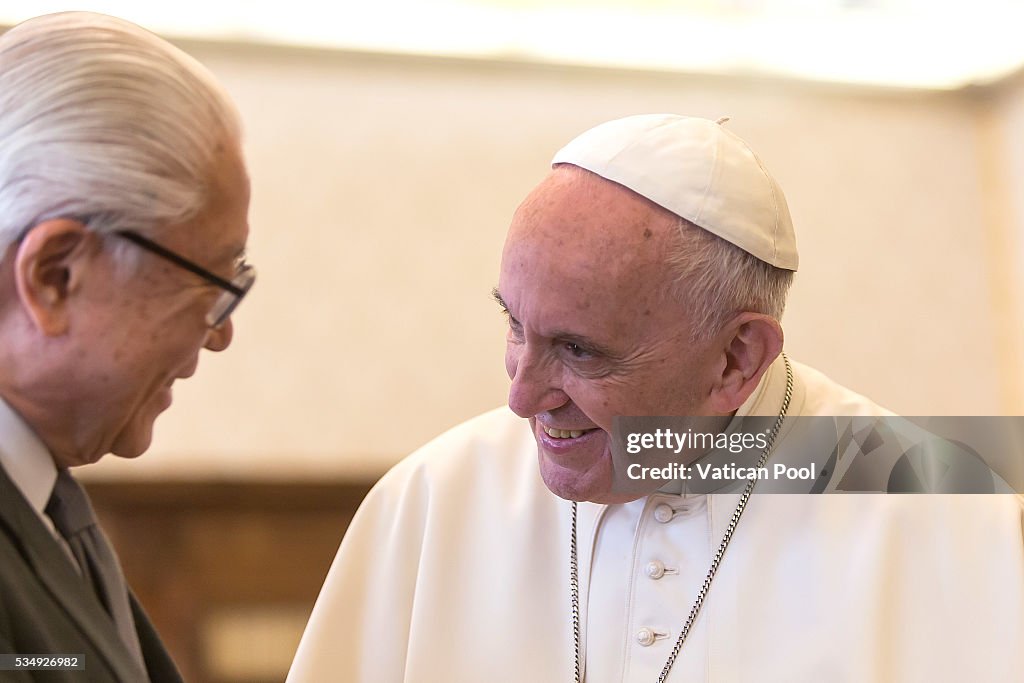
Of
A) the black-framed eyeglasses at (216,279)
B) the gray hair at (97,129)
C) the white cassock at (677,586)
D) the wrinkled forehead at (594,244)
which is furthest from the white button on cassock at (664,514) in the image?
the gray hair at (97,129)

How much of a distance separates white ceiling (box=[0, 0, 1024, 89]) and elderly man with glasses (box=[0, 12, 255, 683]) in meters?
3.33

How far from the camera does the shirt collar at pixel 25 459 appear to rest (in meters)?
1.46

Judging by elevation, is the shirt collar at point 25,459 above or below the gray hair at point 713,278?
below

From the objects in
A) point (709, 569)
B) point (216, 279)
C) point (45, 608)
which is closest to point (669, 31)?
point (709, 569)

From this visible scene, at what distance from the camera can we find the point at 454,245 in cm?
483

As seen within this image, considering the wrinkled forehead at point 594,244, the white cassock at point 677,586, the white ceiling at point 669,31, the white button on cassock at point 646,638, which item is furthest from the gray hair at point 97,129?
the white ceiling at point 669,31

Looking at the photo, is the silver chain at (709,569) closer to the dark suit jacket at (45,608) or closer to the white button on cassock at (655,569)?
the white button on cassock at (655,569)

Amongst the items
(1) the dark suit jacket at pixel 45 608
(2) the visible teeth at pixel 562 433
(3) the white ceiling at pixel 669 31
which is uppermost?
(3) the white ceiling at pixel 669 31

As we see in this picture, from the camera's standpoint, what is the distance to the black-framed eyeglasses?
1440 mm

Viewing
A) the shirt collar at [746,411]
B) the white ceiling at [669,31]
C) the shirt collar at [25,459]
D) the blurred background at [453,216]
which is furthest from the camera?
the white ceiling at [669,31]

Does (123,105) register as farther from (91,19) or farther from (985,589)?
(985,589)

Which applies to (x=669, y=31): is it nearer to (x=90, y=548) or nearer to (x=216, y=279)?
(x=216, y=279)

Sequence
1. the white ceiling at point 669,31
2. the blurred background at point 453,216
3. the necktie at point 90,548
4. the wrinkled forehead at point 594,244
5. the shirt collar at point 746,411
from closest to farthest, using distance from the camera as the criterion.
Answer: the necktie at point 90,548
the wrinkled forehead at point 594,244
the shirt collar at point 746,411
the blurred background at point 453,216
the white ceiling at point 669,31

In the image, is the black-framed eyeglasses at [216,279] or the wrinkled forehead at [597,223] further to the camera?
the wrinkled forehead at [597,223]
